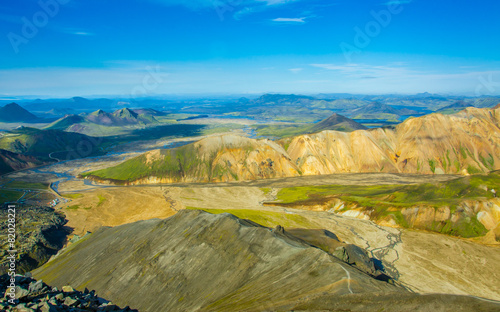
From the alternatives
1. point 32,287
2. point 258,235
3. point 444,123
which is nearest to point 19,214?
point 32,287

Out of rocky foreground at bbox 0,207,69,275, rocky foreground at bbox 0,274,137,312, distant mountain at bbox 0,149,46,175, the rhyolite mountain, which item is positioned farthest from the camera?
distant mountain at bbox 0,149,46,175

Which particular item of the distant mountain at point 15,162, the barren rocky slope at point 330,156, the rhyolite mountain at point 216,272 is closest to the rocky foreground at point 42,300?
the rhyolite mountain at point 216,272

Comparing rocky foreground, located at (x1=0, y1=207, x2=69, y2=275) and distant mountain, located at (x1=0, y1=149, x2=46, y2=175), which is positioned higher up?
distant mountain, located at (x1=0, y1=149, x2=46, y2=175)

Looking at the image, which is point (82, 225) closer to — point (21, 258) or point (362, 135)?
point (21, 258)

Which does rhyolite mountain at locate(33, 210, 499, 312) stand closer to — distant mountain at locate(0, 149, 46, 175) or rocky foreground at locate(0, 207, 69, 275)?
rocky foreground at locate(0, 207, 69, 275)

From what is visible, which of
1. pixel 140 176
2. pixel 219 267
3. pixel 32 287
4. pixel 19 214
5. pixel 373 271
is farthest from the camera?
pixel 140 176

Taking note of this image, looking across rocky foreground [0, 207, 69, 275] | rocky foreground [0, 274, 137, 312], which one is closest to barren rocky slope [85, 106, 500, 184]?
rocky foreground [0, 207, 69, 275]

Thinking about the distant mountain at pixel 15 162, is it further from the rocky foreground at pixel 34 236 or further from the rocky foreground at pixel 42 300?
the rocky foreground at pixel 42 300
